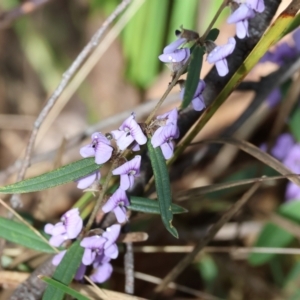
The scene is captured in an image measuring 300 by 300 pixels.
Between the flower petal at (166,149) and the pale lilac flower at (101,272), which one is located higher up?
the flower petal at (166,149)

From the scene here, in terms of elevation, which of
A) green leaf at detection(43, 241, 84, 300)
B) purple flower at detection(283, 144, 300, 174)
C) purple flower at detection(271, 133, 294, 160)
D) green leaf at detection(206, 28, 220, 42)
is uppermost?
purple flower at detection(271, 133, 294, 160)

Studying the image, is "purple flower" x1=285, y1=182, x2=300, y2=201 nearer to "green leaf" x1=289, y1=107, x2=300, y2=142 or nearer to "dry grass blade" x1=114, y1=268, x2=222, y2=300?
"green leaf" x1=289, y1=107, x2=300, y2=142

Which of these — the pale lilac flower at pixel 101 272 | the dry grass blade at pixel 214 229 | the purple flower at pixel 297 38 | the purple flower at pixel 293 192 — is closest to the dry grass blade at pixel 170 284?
the dry grass blade at pixel 214 229

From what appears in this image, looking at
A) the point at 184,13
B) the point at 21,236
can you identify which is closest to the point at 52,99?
the point at 21,236

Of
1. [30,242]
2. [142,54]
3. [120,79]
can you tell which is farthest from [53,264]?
[120,79]

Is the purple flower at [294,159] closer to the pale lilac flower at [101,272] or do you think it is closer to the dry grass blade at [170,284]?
the dry grass blade at [170,284]

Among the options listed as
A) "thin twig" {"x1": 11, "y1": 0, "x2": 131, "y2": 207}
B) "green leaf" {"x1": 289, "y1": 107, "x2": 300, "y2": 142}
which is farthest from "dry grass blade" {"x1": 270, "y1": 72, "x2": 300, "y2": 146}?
"thin twig" {"x1": 11, "y1": 0, "x2": 131, "y2": 207}
